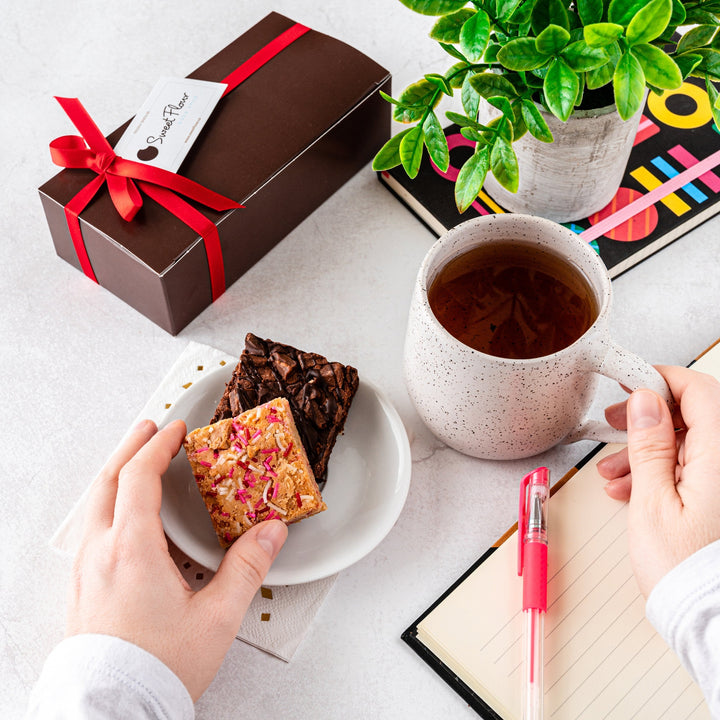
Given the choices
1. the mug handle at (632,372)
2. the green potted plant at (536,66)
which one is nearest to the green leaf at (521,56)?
the green potted plant at (536,66)

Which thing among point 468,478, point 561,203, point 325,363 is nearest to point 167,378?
point 325,363

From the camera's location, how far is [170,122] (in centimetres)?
95

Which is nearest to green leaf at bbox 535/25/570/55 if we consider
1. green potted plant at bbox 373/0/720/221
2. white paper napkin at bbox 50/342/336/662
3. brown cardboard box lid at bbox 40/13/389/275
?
green potted plant at bbox 373/0/720/221

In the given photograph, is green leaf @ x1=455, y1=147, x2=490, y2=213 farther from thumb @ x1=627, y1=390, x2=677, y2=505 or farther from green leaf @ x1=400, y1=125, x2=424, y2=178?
thumb @ x1=627, y1=390, x2=677, y2=505

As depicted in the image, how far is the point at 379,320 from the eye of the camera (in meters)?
0.95

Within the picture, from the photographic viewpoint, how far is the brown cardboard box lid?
88cm

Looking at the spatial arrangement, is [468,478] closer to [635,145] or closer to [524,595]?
[524,595]

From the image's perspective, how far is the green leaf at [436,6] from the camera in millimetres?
694

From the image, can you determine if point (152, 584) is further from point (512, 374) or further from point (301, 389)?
point (512, 374)

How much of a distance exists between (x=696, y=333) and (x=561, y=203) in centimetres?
21

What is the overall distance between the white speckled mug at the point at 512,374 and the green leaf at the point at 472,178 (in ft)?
0.08

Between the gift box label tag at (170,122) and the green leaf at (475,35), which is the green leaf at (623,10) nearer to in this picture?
the green leaf at (475,35)

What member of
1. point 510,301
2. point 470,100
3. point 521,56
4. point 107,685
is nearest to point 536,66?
point 521,56

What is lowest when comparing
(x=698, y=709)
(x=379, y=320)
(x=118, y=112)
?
(x=698, y=709)
